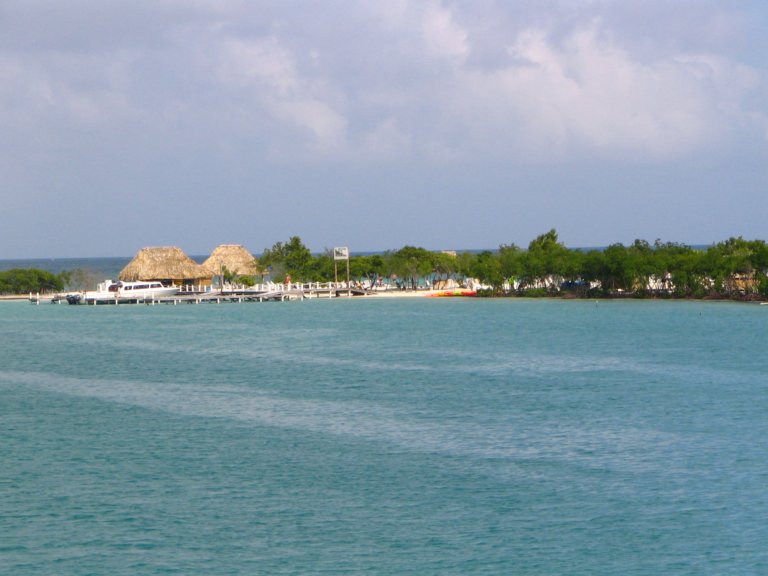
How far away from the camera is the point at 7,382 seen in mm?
37812

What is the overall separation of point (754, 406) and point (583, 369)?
994cm

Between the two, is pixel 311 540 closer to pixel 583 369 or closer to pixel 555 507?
pixel 555 507

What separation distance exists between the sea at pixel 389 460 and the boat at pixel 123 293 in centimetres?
3642

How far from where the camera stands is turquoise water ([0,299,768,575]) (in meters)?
17.2

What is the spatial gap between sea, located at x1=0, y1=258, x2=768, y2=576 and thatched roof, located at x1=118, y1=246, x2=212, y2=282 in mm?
44718

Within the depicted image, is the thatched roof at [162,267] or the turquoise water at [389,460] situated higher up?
the thatched roof at [162,267]

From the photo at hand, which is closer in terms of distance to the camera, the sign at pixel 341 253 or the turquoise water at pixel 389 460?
the turquoise water at pixel 389 460

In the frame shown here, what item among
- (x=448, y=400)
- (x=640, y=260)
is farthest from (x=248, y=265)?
(x=448, y=400)

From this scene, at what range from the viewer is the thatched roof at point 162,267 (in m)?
92.9

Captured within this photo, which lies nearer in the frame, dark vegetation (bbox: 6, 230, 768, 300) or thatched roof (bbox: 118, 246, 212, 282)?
dark vegetation (bbox: 6, 230, 768, 300)

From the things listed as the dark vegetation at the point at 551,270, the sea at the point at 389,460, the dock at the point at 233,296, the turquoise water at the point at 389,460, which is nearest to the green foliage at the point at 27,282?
the dark vegetation at the point at 551,270

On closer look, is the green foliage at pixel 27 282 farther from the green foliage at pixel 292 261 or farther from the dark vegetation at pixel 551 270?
the green foliage at pixel 292 261

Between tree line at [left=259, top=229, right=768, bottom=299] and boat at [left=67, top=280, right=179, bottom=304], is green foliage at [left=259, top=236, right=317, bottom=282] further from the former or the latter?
boat at [left=67, top=280, right=179, bottom=304]

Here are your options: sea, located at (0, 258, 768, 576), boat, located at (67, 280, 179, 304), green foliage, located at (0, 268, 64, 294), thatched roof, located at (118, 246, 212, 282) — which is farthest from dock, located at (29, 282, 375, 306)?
sea, located at (0, 258, 768, 576)
